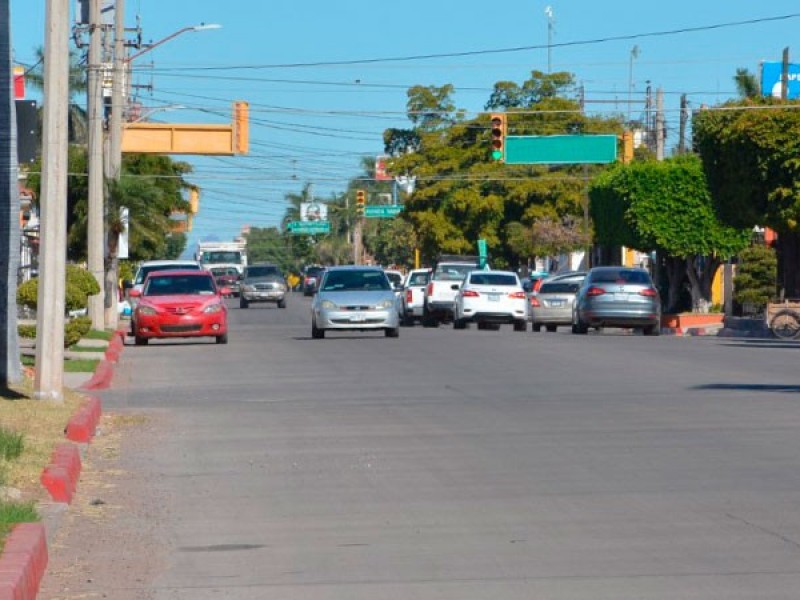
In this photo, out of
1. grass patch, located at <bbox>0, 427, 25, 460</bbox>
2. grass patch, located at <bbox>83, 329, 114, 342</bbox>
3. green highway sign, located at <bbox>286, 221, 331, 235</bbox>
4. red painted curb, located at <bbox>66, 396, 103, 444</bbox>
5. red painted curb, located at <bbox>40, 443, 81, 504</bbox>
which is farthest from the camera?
green highway sign, located at <bbox>286, 221, 331, 235</bbox>

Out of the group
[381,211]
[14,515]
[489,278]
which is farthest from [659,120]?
[381,211]

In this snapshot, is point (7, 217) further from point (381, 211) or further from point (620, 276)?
point (381, 211)

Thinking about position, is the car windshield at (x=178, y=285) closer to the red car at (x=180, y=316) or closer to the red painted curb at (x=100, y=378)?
the red car at (x=180, y=316)

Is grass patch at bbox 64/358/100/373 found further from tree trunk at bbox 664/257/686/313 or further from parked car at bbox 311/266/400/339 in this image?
tree trunk at bbox 664/257/686/313

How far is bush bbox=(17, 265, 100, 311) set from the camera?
27.6 meters

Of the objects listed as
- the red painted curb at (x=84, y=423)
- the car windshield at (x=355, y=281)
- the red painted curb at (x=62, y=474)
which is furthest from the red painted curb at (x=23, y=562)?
the car windshield at (x=355, y=281)

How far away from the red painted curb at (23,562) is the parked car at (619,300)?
31921 millimetres

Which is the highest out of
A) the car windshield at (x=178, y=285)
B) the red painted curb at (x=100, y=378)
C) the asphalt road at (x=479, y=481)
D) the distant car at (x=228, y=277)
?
the car windshield at (x=178, y=285)

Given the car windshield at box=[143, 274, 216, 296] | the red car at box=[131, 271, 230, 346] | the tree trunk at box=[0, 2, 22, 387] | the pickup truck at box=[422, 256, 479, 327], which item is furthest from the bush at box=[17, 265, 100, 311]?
the pickup truck at box=[422, 256, 479, 327]

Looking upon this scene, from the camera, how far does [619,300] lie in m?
40.5

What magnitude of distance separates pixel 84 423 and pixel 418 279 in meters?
37.4

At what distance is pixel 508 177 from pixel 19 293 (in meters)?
60.3

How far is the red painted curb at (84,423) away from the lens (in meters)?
15.4

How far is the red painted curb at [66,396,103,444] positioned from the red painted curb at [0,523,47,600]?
20.1ft
